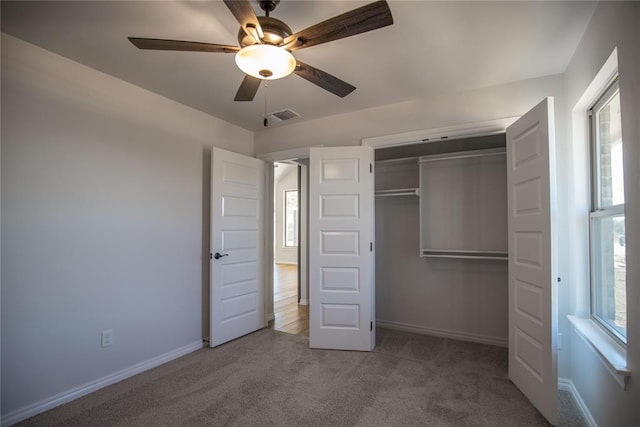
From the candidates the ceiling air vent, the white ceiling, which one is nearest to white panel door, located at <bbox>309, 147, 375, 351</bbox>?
the ceiling air vent

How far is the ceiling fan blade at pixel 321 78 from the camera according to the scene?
1.81 meters

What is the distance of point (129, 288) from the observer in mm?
2672

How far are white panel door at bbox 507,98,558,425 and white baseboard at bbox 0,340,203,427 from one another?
9.85ft

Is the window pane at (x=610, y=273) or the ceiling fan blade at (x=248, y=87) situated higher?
the ceiling fan blade at (x=248, y=87)

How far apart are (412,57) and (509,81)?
102cm

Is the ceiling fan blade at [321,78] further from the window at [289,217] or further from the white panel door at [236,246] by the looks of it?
the window at [289,217]

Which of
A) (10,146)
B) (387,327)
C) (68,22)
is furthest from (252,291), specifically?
(68,22)

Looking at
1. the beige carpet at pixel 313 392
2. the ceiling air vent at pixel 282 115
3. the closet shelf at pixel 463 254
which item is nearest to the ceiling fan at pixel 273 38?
the ceiling air vent at pixel 282 115

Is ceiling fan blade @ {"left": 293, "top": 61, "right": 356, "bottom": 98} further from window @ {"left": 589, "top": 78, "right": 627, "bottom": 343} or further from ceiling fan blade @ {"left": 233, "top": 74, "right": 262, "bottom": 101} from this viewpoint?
window @ {"left": 589, "top": 78, "right": 627, "bottom": 343}

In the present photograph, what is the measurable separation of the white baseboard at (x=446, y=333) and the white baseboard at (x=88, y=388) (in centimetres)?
234

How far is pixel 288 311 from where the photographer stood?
15.3ft

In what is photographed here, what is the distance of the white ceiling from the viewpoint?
178 centimetres

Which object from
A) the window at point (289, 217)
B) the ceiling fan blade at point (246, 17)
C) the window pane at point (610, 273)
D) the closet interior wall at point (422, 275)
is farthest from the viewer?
the window at point (289, 217)

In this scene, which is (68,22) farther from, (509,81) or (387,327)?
(387,327)
